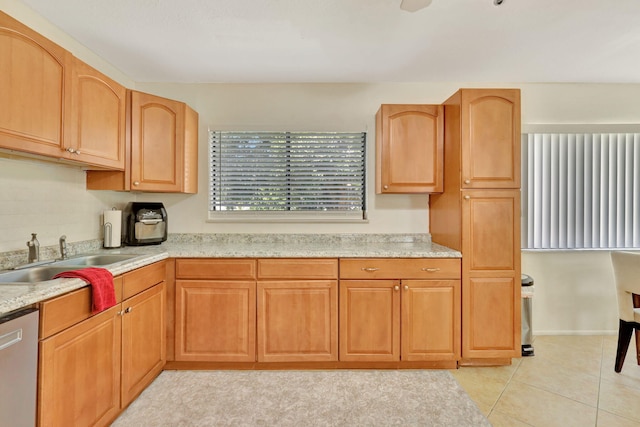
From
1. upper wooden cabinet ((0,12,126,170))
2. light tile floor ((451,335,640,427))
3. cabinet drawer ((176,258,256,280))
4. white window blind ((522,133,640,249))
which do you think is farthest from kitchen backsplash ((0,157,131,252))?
white window blind ((522,133,640,249))

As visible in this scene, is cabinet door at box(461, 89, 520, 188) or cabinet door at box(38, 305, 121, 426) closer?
cabinet door at box(38, 305, 121, 426)

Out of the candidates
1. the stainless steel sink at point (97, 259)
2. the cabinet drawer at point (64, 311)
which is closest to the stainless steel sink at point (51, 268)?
the stainless steel sink at point (97, 259)

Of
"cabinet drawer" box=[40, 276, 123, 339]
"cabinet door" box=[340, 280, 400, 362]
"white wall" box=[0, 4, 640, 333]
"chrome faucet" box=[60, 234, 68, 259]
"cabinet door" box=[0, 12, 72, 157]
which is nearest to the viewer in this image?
"cabinet drawer" box=[40, 276, 123, 339]

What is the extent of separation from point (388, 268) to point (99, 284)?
5.92 ft

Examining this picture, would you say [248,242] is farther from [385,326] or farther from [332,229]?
[385,326]

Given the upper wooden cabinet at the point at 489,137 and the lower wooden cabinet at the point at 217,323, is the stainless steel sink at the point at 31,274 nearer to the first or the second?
the lower wooden cabinet at the point at 217,323

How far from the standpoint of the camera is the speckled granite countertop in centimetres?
130

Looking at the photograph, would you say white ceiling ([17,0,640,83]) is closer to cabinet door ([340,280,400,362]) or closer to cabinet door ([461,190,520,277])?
cabinet door ([461,190,520,277])

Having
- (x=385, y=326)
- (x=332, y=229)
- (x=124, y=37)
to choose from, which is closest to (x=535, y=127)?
(x=332, y=229)

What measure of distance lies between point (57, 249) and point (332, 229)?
208 centimetres

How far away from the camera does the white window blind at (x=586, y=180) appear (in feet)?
9.57

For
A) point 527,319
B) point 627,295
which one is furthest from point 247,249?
point 627,295

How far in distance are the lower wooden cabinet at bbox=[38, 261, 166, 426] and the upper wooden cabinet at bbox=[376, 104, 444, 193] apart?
2.02 metres

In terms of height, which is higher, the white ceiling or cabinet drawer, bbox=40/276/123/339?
Result: the white ceiling
